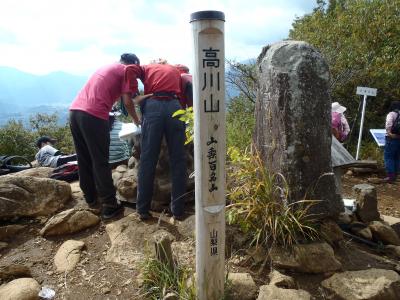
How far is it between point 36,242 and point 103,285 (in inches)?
52.8

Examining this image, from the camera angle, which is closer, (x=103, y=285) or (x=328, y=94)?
(x=103, y=285)

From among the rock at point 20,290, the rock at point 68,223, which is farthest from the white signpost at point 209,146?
the rock at point 68,223

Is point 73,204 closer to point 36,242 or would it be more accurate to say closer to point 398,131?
point 36,242

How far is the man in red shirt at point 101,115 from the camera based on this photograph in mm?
4332

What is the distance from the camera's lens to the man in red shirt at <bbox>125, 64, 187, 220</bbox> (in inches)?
162

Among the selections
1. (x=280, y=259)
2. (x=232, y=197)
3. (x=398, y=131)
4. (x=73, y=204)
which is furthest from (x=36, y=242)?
(x=398, y=131)

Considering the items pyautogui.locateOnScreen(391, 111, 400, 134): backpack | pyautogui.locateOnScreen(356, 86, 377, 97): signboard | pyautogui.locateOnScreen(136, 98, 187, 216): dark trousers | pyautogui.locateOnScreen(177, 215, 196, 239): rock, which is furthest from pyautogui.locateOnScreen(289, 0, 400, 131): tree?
pyautogui.locateOnScreen(177, 215, 196, 239): rock

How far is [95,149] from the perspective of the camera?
4406 millimetres

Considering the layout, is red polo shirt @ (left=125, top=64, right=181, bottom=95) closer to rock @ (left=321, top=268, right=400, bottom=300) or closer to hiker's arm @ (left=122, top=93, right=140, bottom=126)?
hiker's arm @ (left=122, top=93, right=140, bottom=126)

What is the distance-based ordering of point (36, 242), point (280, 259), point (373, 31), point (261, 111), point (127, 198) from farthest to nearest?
1. point (373, 31)
2. point (127, 198)
3. point (36, 242)
4. point (261, 111)
5. point (280, 259)

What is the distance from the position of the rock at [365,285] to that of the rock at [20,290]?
250 cm

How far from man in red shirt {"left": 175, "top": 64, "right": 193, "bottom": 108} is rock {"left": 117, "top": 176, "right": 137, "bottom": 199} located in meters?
1.23

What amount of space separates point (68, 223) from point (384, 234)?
3.73 meters

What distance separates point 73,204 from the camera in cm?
500
